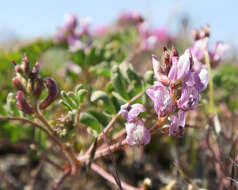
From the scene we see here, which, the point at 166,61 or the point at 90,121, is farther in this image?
the point at 90,121

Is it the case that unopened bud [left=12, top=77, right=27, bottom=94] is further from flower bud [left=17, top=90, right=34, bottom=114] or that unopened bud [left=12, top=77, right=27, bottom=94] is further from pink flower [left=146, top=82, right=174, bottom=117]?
pink flower [left=146, top=82, right=174, bottom=117]

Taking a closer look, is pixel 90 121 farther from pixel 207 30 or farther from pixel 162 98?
pixel 207 30

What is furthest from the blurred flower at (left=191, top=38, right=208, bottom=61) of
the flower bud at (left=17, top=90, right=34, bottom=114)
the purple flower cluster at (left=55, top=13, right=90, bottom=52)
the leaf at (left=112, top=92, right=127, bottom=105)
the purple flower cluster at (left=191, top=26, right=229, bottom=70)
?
the purple flower cluster at (left=55, top=13, right=90, bottom=52)

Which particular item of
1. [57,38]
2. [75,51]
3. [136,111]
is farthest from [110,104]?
[57,38]

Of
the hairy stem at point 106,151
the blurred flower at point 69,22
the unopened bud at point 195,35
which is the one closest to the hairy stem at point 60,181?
the hairy stem at point 106,151

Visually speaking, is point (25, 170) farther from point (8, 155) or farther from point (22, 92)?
point (22, 92)

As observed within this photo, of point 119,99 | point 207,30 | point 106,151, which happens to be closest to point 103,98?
point 119,99
